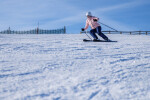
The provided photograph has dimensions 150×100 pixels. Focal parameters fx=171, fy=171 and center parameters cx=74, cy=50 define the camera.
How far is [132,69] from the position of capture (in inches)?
118

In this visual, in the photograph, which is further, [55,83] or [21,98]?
[55,83]

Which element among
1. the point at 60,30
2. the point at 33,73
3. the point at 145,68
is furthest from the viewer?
the point at 60,30

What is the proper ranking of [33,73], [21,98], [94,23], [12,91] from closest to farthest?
[21,98] → [12,91] → [33,73] → [94,23]

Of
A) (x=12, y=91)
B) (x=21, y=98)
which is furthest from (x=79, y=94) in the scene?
(x=12, y=91)

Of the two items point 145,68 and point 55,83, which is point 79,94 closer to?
point 55,83

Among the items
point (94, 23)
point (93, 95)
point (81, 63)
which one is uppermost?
point (94, 23)

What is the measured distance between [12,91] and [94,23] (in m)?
5.47

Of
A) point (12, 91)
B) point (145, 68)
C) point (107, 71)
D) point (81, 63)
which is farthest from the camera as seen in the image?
point (81, 63)

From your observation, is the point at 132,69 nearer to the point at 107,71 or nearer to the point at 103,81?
the point at 107,71

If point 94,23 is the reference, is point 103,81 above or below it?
below

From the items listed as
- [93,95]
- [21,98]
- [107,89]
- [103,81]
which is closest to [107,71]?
[103,81]

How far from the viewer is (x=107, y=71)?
111 inches

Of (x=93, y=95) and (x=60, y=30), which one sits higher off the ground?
(x=60, y=30)

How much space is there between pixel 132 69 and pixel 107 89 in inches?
39.4
